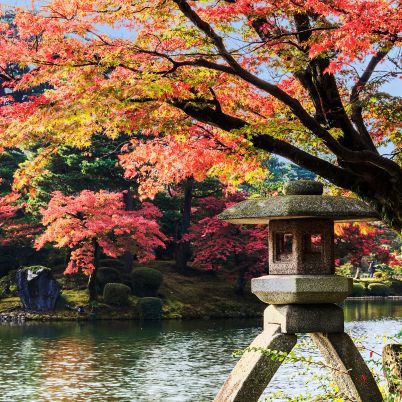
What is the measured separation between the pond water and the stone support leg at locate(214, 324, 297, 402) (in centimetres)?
95

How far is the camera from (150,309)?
27.4 m

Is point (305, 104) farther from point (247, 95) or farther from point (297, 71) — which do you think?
point (297, 71)

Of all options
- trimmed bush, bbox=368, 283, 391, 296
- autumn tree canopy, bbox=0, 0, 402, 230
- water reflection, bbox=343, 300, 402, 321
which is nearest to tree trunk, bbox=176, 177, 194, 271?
water reflection, bbox=343, 300, 402, 321

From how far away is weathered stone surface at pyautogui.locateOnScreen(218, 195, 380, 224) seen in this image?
7.48 meters

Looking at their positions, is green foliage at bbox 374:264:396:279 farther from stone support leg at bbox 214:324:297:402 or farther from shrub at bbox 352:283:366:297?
stone support leg at bbox 214:324:297:402

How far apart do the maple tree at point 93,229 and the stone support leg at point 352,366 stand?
1830 cm

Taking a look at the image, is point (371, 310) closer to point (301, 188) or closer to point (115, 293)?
point (115, 293)

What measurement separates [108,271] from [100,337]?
7576 millimetres

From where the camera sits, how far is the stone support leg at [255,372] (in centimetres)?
744

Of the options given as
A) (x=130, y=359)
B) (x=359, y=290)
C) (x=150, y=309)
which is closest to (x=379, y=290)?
(x=359, y=290)

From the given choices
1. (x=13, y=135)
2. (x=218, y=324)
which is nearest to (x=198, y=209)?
(x=218, y=324)

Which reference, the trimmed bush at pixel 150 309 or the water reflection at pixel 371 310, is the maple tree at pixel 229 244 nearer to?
the trimmed bush at pixel 150 309

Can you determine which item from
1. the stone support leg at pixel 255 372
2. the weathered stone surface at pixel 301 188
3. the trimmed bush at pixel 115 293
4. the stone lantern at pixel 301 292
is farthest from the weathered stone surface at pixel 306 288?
the trimmed bush at pixel 115 293

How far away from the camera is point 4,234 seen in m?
30.0
